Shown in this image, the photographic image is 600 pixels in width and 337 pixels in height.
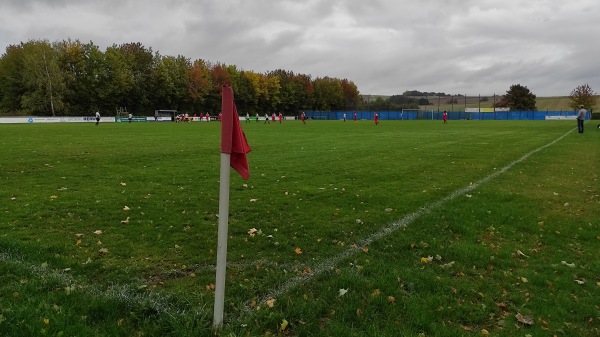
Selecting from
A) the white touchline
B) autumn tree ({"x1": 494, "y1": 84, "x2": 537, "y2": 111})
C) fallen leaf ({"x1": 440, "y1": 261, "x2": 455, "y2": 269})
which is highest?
autumn tree ({"x1": 494, "y1": 84, "x2": 537, "y2": 111})

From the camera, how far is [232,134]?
3.57 metres

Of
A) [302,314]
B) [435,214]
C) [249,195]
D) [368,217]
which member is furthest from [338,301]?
[249,195]

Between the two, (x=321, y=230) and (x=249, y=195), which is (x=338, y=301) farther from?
(x=249, y=195)

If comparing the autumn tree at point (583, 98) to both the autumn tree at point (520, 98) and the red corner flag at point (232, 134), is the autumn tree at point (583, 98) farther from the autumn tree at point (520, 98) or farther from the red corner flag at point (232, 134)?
the red corner flag at point (232, 134)

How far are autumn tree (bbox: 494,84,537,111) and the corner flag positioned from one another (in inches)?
4844

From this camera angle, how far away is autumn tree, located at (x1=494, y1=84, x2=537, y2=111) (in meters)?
112

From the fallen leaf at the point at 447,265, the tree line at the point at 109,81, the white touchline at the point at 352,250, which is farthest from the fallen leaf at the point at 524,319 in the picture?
the tree line at the point at 109,81

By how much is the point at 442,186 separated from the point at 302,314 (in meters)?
7.19

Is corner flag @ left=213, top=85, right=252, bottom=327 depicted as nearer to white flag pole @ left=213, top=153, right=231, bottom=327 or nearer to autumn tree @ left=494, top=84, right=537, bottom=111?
white flag pole @ left=213, top=153, right=231, bottom=327

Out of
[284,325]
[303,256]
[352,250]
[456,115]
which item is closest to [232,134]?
[284,325]

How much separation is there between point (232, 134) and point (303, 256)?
2.50 metres

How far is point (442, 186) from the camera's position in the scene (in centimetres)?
1032

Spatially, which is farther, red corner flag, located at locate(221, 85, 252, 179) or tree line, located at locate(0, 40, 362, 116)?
tree line, located at locate(0, 40, 362, 116)

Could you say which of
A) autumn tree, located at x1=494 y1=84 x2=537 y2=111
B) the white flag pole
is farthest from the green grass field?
autumn tree, located at x1=494 y1=84 x2=537 y2=111
